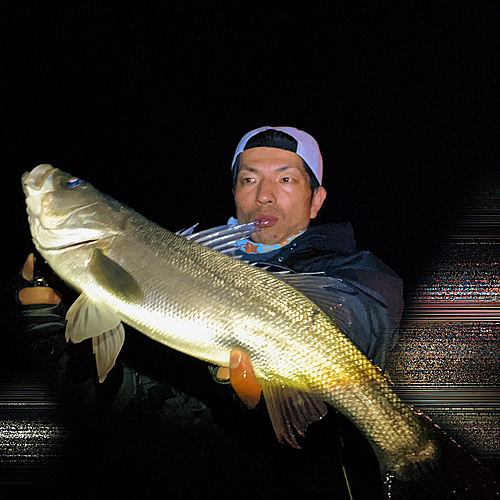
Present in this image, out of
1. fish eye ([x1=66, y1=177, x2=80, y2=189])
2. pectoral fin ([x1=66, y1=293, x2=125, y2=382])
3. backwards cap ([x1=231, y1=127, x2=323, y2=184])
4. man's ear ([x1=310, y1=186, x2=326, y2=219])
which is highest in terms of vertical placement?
backwards cap ([x1=231, y1=127, x2=323, y2=184])

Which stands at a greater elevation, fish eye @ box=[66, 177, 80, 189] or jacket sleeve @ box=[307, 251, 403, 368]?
fish eye @ box=[66, 177, 80, 189]

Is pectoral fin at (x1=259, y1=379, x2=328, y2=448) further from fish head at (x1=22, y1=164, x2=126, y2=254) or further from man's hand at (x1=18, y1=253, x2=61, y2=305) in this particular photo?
man's hand at (x1=18, y1=253, x2=61, y2=305)

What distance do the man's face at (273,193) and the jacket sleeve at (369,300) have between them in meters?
0.57

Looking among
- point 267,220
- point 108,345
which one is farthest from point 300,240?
point 108,345

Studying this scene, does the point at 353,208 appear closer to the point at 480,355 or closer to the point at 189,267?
the point at 480,355

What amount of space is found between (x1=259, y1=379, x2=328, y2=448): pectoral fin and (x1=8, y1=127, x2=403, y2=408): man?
0.37 feet

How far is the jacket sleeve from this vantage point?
5.01 ft

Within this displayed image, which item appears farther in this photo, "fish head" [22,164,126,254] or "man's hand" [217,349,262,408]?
"fish head" [22,164,126,254]

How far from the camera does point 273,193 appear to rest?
2.50m

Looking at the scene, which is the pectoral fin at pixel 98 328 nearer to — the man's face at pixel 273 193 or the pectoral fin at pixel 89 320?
the pectoral fin at pixel 89 320

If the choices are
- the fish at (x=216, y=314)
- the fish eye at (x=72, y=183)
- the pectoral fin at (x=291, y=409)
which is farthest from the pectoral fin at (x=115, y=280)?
the pectoral fin at (x=291, y=409)

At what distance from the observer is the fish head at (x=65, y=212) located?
1.43 m

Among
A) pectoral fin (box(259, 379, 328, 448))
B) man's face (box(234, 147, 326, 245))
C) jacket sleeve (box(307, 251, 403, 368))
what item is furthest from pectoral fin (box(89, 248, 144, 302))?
→ man's face (box(234, 147, 326, 245))

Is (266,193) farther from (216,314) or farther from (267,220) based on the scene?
(216,314)
